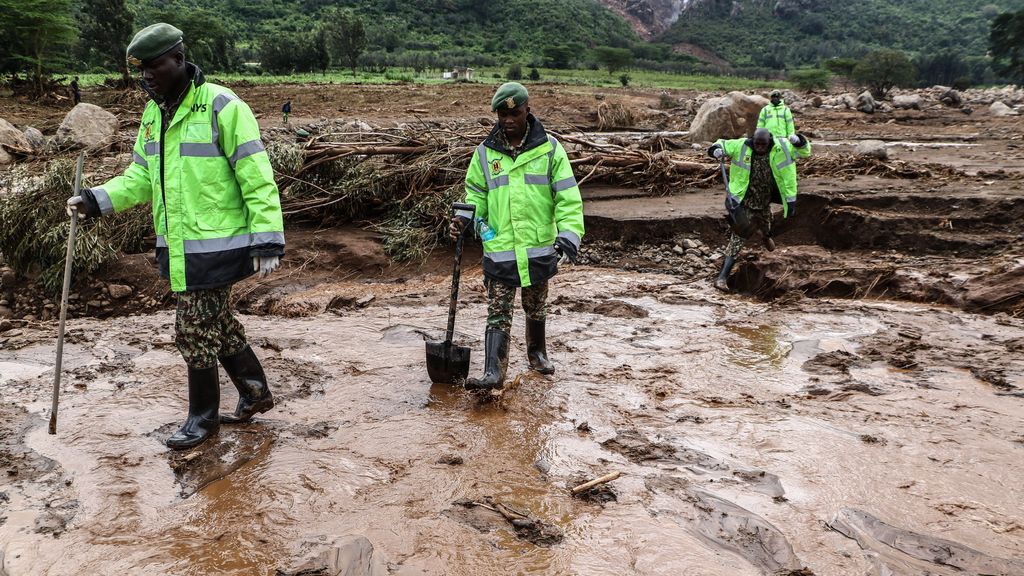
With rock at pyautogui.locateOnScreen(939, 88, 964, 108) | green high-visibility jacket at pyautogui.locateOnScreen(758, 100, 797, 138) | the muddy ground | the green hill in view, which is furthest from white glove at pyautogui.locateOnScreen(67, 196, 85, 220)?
the green hill

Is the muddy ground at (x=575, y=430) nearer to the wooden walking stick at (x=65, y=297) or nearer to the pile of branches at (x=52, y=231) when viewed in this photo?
the wooden walking stick at (x=65, y=297)

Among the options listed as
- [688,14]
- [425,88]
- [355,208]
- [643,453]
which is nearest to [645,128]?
[425,88]

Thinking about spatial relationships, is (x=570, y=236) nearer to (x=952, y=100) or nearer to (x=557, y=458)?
(x=557, y=458)

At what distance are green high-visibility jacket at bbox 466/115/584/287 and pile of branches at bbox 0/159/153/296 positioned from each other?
440 centimetres

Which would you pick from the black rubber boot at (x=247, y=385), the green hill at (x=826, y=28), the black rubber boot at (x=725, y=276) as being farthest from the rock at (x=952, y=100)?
the green hill at (x=826, y=28)

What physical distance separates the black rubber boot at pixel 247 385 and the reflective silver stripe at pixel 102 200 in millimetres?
912

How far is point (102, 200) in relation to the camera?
319cm

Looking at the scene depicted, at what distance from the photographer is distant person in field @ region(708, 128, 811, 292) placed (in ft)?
22.2

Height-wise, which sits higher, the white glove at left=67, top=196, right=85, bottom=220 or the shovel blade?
the white glove at left=67, top=196, right=85, bottom=220

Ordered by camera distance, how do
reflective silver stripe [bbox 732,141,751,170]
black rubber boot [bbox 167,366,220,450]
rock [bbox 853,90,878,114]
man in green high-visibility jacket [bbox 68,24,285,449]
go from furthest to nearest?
rock [bbox 853,90,878,114] → reflective silver stripe [bbox 732,141,751,170] → black rubber boot [bbox 167,366,220,450] → man in green high-visibility jacket [bbox 68,24,285,449]

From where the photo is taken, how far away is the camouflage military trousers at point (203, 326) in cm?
320

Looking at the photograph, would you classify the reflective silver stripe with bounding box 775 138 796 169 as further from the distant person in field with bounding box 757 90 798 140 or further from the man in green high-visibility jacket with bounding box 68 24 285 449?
the man in green high-visibility jacket with bounding box 68 24 285 449

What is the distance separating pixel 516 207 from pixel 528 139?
1.29 ft

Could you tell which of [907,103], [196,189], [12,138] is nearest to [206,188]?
[196,189]
